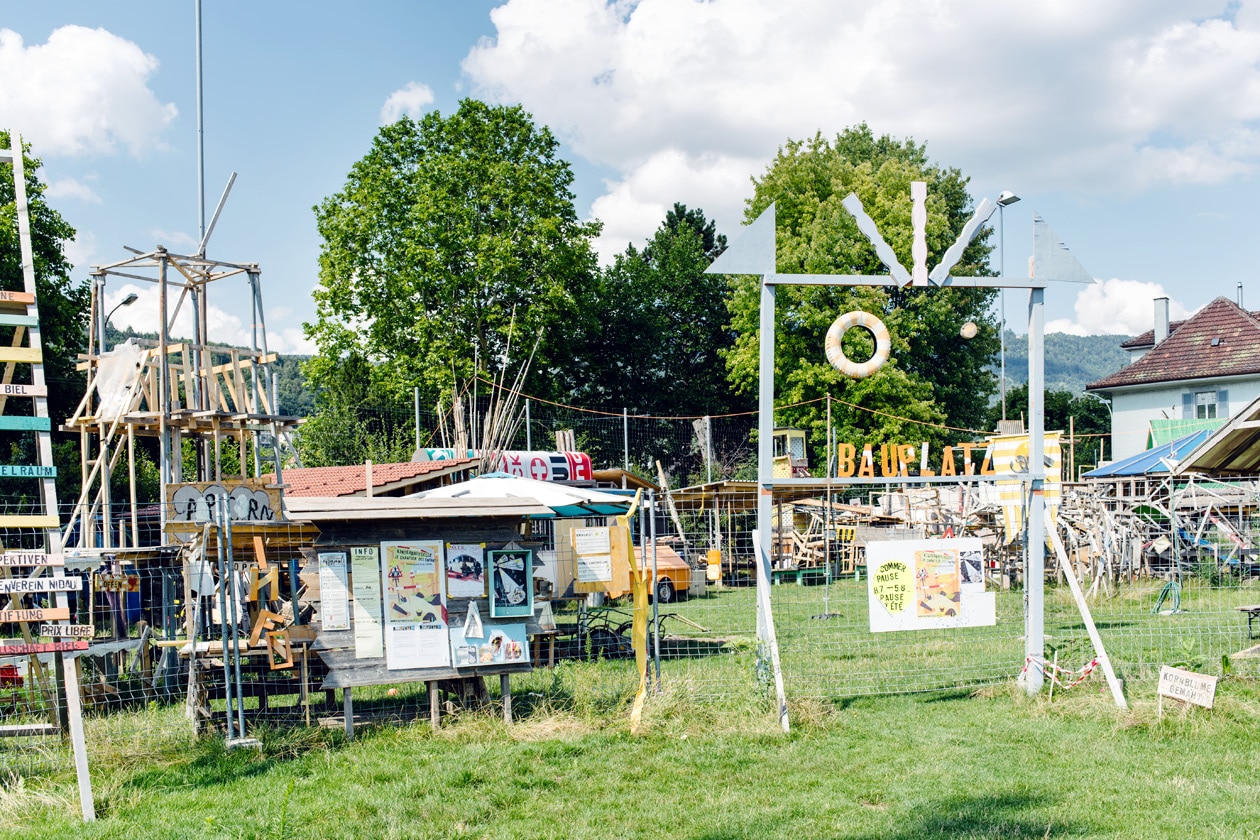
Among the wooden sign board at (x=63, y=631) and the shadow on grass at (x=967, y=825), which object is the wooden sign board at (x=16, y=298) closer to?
the wooden sign board at (x=63, y=631)

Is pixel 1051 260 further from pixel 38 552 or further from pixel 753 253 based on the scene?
pixel 38 552

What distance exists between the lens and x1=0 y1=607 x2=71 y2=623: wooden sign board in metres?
6.07

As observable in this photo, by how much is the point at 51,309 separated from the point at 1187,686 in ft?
95.0

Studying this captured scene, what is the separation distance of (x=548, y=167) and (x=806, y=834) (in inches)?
1230

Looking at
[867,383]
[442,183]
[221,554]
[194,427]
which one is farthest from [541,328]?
[221,554]

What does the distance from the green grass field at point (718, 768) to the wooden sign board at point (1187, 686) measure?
0.11 metres

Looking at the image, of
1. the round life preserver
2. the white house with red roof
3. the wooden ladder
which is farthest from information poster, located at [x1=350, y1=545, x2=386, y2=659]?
the white house with red roof

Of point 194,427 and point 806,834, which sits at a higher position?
point 194,427

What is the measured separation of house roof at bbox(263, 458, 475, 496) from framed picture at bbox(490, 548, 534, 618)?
10.4 m

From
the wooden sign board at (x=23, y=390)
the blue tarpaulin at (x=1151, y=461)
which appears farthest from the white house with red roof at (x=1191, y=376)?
the wooden sign board at (x=23, y=390)

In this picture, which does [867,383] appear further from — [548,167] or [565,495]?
[565,495]

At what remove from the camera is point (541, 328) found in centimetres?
3319

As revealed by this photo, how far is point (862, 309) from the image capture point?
34125mm

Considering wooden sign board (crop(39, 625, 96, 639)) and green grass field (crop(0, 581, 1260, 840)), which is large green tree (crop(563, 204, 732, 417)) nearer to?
green grass field (crop(0, 581, 1260, 840))
